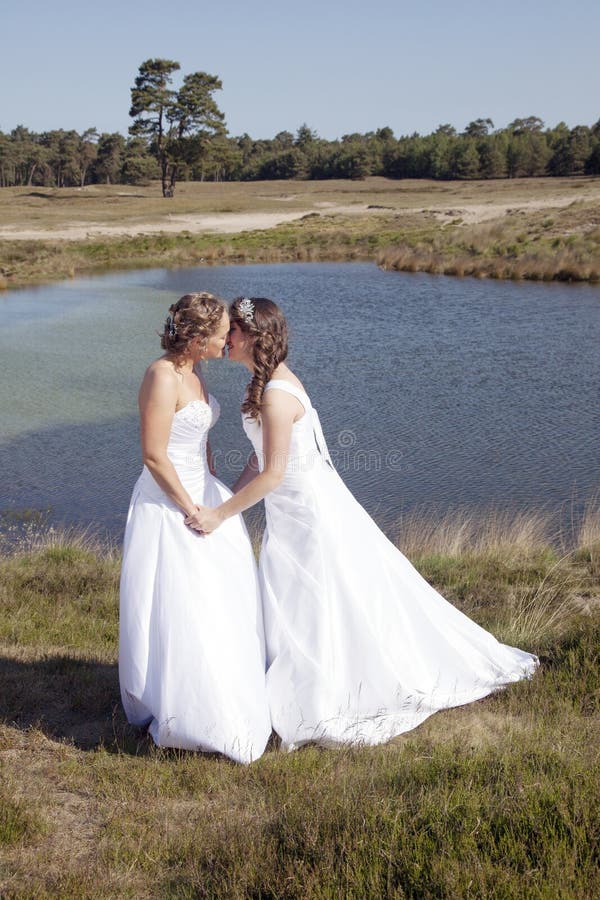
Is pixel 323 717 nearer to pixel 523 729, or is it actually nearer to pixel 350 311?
pixel 523 729

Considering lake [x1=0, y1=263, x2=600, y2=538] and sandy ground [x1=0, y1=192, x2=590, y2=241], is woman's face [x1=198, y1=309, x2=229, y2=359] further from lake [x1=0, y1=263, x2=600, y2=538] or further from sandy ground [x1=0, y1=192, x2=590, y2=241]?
sandy ground [x1=0, y1=192, x2=590, y2=241]

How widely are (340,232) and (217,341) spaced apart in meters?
44.3

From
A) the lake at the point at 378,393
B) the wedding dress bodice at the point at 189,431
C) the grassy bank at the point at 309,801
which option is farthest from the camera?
the lake at the point at 378,393

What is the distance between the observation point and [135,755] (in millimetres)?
3979

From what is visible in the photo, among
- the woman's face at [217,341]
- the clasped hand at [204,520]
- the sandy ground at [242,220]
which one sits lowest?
the clasped hand at [204,520]

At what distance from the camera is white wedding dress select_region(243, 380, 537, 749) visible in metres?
4.17

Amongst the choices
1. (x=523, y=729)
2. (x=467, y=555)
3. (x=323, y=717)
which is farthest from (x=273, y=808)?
(x=467, y=555)

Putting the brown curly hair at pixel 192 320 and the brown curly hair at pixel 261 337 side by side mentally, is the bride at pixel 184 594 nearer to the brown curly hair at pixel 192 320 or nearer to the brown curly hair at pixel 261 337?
the brown curly hair at pixel 192 320

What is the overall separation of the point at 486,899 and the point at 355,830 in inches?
20.5

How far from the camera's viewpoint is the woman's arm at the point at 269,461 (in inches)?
161

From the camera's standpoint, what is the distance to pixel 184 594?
408 centimetres

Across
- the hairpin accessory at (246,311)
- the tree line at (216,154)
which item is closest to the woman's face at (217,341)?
the hairpin accessory at (246,311)

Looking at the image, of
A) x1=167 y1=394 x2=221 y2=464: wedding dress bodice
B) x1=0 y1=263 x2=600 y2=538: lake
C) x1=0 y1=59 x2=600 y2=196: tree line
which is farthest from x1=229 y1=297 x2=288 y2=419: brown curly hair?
x1=0 y1=59 x2=600 y2=196: tree line

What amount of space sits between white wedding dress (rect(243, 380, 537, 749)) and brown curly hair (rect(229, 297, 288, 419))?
0.24 ft
